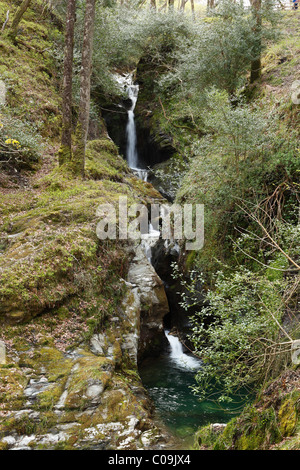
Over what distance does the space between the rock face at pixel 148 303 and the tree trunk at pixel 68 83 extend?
3.97m

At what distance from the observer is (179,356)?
424 inches

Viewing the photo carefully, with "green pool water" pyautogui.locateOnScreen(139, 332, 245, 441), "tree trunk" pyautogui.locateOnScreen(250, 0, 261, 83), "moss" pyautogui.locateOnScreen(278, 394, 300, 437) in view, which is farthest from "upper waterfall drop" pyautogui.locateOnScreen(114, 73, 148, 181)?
"moss" pyautogui.locateOnScreen(278, 394, 300, 437)

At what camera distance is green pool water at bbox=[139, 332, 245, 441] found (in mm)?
6734

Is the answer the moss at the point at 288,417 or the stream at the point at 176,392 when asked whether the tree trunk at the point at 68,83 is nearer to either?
the stream at the point at 176,392

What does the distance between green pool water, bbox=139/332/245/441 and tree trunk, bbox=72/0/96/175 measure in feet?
21.1

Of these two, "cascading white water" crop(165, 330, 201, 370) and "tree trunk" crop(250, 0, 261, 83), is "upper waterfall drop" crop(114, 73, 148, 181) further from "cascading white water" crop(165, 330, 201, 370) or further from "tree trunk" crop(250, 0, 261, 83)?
"cascading white water" crop(165, 330, 201, 370)

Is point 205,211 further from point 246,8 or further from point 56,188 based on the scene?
point 246,8

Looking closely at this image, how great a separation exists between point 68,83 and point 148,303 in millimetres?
7181

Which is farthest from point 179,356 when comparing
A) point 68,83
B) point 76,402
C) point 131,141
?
point 131,141

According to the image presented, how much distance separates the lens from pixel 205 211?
974 cm

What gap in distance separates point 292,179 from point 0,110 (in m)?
8.70

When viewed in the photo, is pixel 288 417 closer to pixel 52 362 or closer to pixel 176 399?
pixel 52 362
